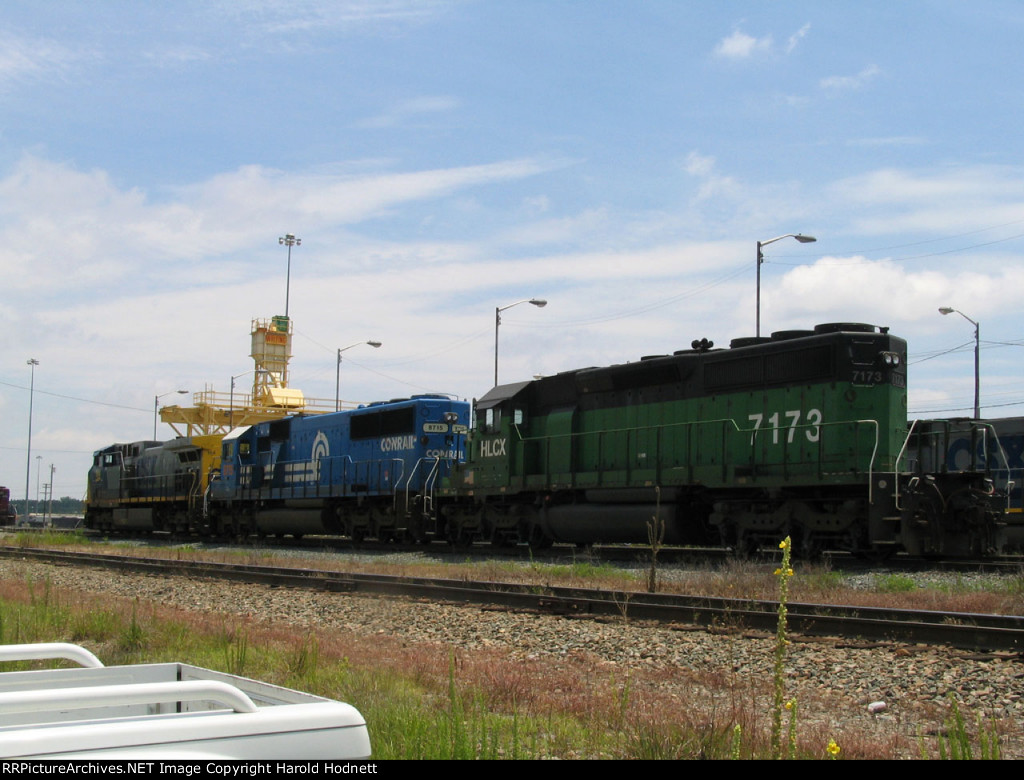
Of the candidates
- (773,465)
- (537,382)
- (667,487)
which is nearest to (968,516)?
(773,465)

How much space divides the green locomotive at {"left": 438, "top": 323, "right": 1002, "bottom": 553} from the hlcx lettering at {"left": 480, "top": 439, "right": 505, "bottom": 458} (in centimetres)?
4

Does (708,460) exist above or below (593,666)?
above

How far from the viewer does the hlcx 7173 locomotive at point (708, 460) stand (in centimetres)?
1641

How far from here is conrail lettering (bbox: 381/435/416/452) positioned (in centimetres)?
2705

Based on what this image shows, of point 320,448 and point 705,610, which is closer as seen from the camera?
point 705,610

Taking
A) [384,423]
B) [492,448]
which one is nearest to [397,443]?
[384,423]

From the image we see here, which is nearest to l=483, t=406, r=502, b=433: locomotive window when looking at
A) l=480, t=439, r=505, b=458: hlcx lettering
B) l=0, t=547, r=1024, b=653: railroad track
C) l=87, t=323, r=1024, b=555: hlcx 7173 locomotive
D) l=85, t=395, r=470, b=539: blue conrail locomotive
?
l=87, t=323, r=1024, b=555: hlcx 7173 locomotive

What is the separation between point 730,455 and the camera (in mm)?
18391

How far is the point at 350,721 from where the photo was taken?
2486 mm

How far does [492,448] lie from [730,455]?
6.83 meters

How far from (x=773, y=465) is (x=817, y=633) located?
8315 mm

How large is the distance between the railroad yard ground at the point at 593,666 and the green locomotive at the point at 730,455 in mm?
1683

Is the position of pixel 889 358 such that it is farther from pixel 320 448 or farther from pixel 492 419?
pixel 320 448
